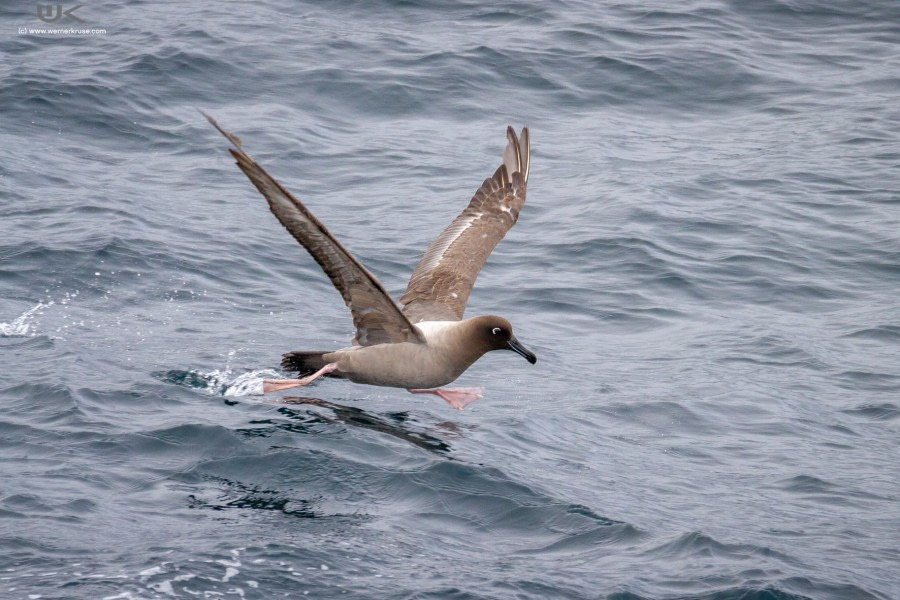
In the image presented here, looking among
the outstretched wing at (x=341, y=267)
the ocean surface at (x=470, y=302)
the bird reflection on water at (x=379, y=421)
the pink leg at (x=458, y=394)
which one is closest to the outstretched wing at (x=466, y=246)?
the pink leg at (x=458, y=394)

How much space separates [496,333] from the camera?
32.3 ft

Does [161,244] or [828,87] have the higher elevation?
[828,87]

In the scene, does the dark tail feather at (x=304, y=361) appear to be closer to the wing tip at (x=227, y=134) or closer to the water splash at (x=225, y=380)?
the water splash at (x=225, y=380)

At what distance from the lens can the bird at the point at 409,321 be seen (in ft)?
28.6

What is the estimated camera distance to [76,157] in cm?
1631

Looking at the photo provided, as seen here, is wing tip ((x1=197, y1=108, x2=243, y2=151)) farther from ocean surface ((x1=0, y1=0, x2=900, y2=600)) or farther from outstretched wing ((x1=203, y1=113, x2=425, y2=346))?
ocean surface ((x1=0, y1=0, x2=900, y2=600))

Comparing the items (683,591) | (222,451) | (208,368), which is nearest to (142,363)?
(208,368)

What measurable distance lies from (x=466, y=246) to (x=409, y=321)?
2044 millimetres

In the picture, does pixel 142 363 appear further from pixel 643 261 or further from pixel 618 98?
pixel 618 98

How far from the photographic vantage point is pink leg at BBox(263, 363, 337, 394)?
32.8ft

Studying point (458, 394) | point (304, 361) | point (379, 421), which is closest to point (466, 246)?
point (458, 394)

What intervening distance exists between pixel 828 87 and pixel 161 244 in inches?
468

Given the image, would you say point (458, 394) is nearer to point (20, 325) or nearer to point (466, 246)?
point (466, 246)

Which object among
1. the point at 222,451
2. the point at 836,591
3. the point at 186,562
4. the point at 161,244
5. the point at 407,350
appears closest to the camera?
the point at 186,562
